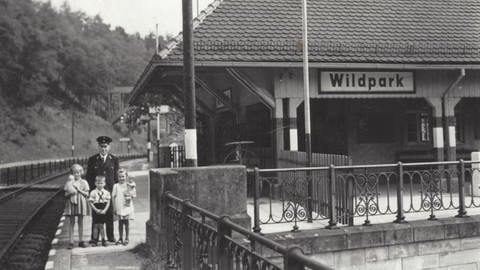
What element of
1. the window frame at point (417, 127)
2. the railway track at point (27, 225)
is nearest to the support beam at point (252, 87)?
the railway track at point (27, 225)

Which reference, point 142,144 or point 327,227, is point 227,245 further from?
point 142,144

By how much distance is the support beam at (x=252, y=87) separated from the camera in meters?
12.9

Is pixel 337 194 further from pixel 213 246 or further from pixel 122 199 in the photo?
pixel 213 246

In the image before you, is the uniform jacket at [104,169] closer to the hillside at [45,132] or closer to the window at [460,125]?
the window at [460,125]

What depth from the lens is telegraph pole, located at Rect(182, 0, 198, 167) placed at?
8.23 metres

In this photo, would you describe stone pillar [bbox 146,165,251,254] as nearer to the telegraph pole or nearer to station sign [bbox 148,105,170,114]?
the telegraph pole

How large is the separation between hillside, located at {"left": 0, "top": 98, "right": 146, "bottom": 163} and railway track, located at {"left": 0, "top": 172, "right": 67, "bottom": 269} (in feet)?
111

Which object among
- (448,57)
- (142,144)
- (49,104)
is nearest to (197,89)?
(448,57)

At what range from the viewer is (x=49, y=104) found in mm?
82500

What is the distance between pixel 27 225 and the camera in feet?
44.0

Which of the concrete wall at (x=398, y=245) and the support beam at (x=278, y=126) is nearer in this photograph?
the concrete wall at (x=398, y=245)

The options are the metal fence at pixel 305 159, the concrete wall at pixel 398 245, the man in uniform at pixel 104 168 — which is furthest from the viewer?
the metal fence at pixel 305 159

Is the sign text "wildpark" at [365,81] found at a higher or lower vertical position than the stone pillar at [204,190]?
higher

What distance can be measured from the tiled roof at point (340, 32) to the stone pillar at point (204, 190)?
4.54 meters
